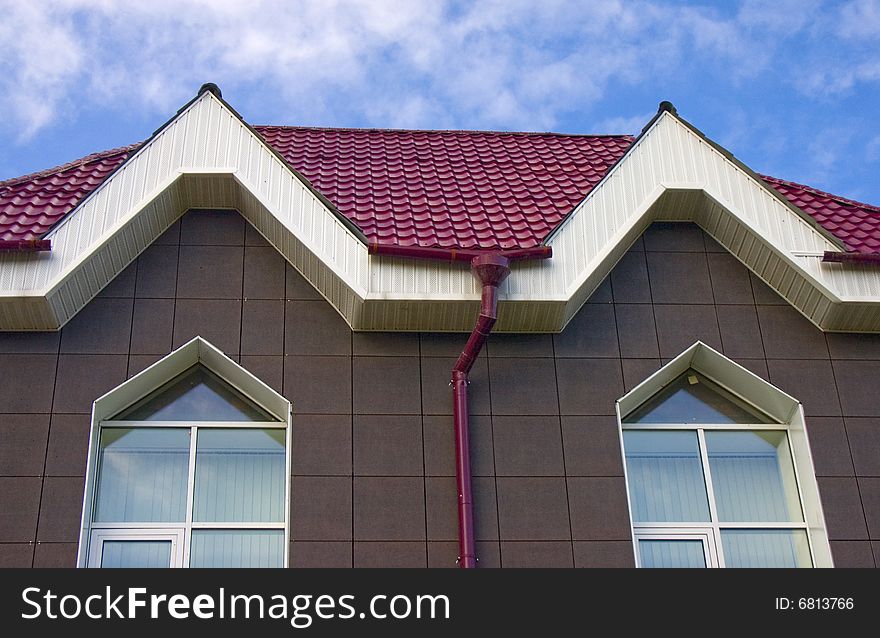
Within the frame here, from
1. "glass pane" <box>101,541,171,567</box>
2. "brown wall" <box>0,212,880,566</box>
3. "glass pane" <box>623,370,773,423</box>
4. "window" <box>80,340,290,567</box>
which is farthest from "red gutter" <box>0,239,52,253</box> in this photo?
"glass pane" <box>623,370,773,423</box>

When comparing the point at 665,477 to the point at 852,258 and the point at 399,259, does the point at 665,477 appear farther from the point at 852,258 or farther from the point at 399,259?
the point at 399,259

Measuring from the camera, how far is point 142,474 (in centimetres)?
905

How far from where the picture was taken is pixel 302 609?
7.05 m

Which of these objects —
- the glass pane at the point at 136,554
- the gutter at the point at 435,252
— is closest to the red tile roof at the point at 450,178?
the gutter at the point at 435,252

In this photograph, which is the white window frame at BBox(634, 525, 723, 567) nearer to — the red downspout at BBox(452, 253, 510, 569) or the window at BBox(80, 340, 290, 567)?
the red downspout at BBox(452, 253, 510, 569)

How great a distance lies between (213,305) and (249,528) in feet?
6.41

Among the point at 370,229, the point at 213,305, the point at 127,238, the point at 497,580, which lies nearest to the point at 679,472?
the point at 497,580

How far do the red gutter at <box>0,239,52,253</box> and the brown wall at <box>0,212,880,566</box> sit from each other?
70cm

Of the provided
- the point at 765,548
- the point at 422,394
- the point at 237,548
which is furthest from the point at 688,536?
the point at 237,548

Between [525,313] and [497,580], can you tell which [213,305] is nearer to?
[525,313]

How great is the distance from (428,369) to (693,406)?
7.68ft

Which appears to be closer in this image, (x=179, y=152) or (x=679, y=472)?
(x=679, y=472)

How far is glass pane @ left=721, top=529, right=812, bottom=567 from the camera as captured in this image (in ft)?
29.6

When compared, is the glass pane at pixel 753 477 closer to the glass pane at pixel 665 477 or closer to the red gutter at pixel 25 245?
the glass pane at pixel 665 477
